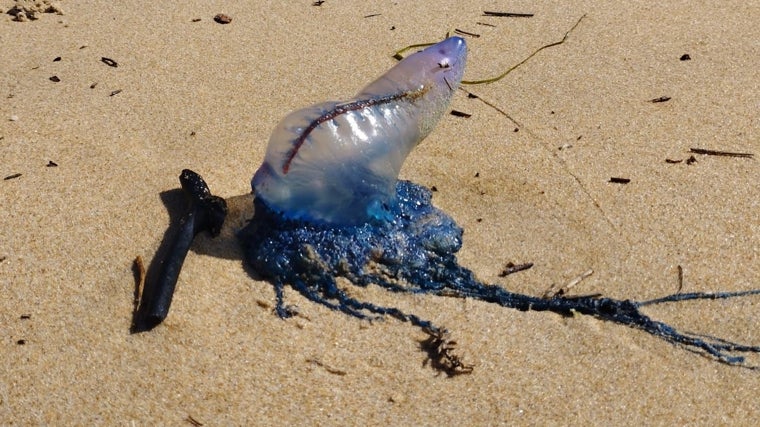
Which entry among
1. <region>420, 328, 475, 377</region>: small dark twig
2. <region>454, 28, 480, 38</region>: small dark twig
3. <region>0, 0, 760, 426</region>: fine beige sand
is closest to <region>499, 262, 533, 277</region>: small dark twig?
<region>0, 0, 760, 426</region>: fine beige sand

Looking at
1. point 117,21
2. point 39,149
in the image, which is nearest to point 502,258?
point 39,149

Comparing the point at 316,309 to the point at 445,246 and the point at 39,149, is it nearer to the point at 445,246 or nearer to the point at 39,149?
the point at 445,246

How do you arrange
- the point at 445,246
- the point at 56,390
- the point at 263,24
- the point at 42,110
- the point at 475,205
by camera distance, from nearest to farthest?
the point at 56,390 < the point at 445,246 < the point at 475,205 < the point at 42,110 < the point at 263,24

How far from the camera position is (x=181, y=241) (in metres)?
2.51

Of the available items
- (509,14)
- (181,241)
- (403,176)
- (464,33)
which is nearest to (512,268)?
(403,176)

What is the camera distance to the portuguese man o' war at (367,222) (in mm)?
2441

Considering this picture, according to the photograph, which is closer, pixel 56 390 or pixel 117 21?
pixel 56 390

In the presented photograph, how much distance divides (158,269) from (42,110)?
1108 mm

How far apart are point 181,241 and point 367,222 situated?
21.6 inches

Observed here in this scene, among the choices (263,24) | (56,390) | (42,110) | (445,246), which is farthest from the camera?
(263,24)

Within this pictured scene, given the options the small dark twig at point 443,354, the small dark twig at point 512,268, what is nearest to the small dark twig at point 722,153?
the small dark twig at point 512,268

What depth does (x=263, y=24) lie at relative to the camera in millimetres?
3883

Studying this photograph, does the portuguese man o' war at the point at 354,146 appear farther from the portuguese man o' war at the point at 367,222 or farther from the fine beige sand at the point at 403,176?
the fine beige sand at the point at 403,176

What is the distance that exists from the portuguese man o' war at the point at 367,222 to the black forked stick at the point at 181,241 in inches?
0.4
